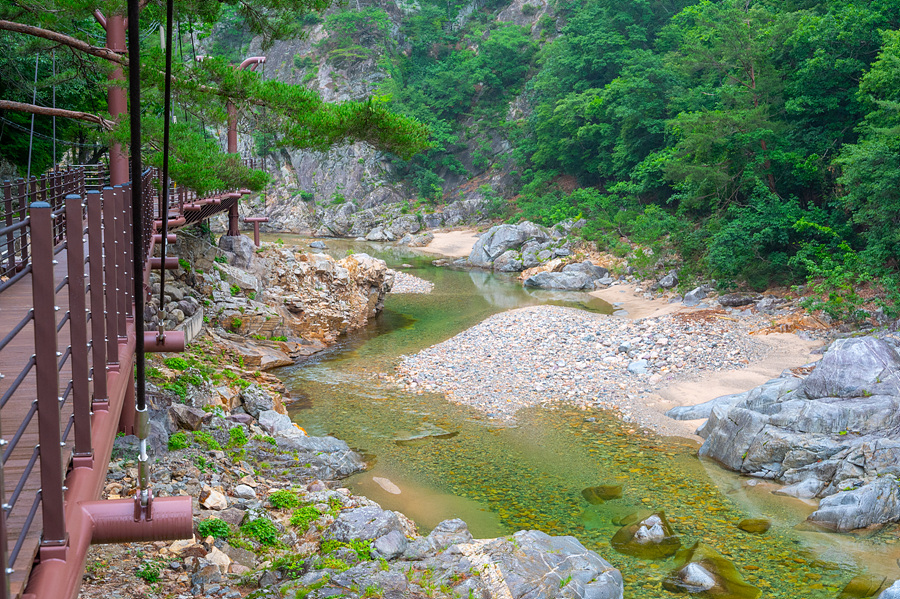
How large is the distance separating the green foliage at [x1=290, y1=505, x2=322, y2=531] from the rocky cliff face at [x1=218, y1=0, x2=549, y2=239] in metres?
37.7

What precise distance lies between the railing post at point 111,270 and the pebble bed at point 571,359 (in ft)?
34.2

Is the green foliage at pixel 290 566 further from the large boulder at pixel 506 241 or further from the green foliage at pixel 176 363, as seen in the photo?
the large boulder at pixel 506 241

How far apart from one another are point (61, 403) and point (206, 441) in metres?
7.74

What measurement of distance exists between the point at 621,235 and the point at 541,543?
2697 cm

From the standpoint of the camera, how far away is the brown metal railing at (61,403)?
2.00 metres

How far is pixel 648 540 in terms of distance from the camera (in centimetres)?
876

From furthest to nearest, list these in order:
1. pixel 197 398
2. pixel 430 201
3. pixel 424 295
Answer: pixel 430 201 < pixel 424 295 < pixel 197 398

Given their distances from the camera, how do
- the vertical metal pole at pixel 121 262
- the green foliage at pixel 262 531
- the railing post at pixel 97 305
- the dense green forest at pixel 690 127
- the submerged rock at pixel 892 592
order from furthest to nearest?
the dense green forest at pixel 690 127
the green foliage at pixel 262 531
the submerged rock at pixel 892 592
the vertical metal pole at pixel 121 262
the railing post at pixel 97 305

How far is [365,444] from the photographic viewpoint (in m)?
12.0

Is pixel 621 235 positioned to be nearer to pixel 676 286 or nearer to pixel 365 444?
pixel 676 286

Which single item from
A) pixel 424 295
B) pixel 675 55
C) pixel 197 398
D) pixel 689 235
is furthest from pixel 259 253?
pixel 675 55

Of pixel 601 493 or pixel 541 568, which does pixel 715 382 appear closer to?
pixel 601 493

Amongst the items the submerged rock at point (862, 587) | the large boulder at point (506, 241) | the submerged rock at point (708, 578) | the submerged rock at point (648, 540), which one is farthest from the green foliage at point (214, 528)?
Result: the large boulder at point (506, 241)

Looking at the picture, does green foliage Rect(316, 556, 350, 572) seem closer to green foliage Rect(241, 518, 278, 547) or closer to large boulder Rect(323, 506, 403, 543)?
large boulder Rect(323, 506, 403, 543)
